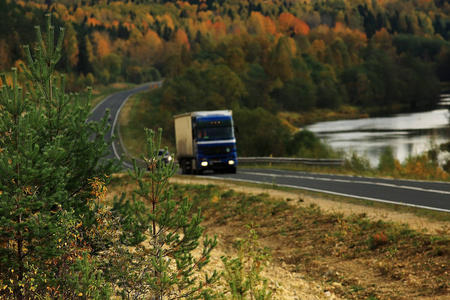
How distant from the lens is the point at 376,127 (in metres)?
88.8

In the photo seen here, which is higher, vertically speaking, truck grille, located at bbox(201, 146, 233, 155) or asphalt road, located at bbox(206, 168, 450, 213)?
truck grille, located at bbox(201, 146, 233, 155)

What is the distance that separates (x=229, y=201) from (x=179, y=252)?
575 inches

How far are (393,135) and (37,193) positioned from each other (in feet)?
233

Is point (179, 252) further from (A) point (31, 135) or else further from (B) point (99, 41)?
(B) point (99, 41)

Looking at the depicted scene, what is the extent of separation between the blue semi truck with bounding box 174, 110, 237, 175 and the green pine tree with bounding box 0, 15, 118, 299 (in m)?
21.4

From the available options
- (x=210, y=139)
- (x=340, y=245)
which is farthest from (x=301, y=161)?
(x=340, y=245)

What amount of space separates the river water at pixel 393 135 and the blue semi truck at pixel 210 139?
2393 cm

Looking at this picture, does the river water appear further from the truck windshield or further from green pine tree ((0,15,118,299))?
green pine tree ((0,15,118,299))

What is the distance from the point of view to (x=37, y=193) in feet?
29.7

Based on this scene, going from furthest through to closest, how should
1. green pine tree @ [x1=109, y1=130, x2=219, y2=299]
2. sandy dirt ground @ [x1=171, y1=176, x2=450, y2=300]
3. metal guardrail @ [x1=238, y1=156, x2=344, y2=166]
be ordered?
metal guardrail @ [x1=238, y1=156, x2=344, y2=166] < sandy dirt ground @ [x1=171, y1=176, x2=450, y2=300] < green pine tree @ [x1=109, y1=130, x2=219, y2=299]

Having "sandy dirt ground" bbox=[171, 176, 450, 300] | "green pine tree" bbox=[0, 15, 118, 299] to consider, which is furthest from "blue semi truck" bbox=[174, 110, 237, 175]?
"green pine tree" bbox=[0, 15, 118, 299]

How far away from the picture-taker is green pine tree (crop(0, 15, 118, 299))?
8.40 m

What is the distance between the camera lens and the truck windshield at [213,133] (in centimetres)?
3142

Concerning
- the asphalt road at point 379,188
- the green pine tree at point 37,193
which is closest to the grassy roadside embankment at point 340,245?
the asphalt road at point 379,188
